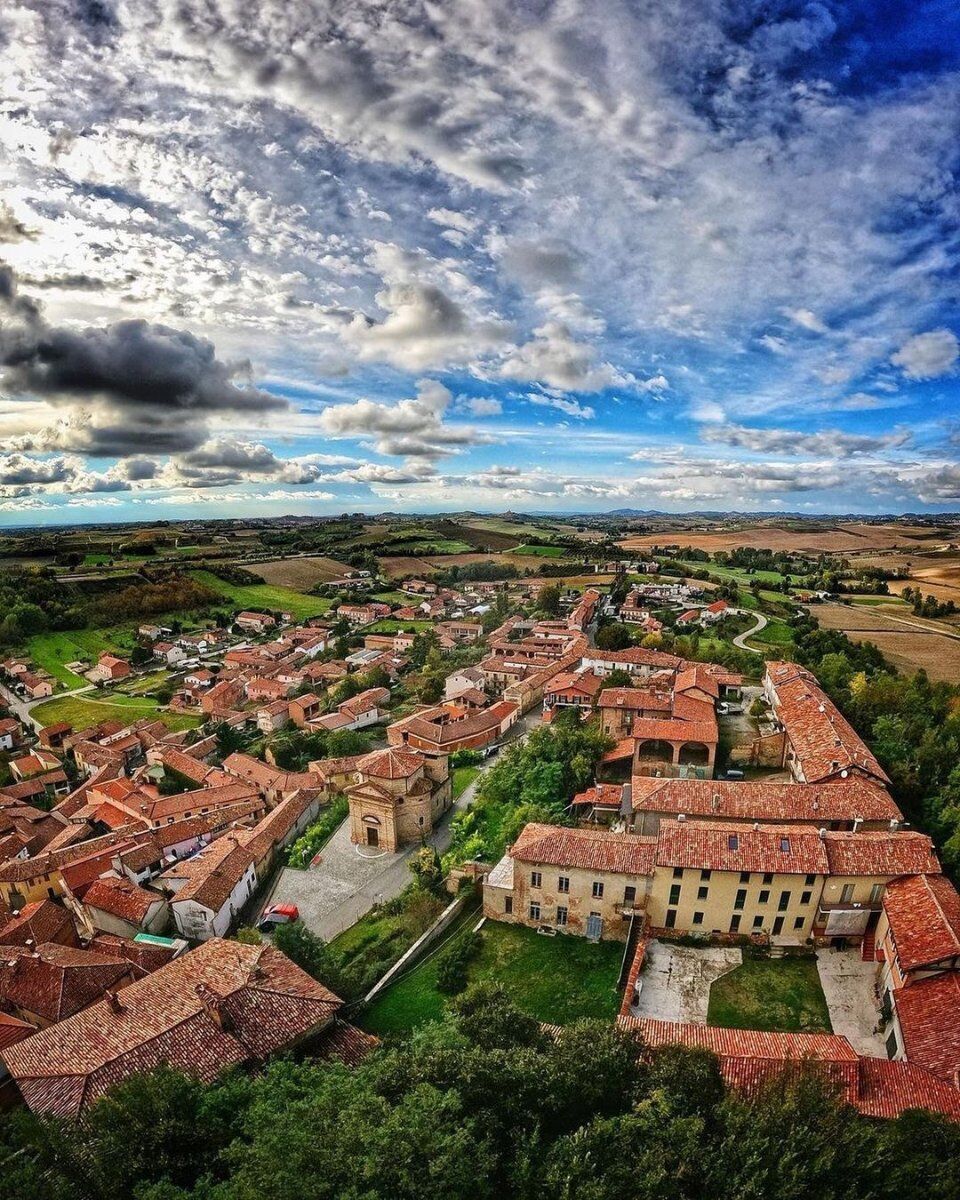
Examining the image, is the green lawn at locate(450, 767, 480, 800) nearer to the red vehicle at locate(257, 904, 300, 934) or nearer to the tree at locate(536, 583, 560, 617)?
the red vehicle at locate(257, 904, 300, 934)

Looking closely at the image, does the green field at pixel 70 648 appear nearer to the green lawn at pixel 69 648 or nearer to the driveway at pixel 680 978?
the green lawn at pixel 69 648

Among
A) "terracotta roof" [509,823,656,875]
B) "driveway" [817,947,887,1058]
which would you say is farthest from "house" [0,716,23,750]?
"driveway" [817,947,887,1058]

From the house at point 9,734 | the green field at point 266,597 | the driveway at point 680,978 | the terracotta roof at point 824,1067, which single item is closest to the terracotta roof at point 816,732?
the driveway at point 680,978

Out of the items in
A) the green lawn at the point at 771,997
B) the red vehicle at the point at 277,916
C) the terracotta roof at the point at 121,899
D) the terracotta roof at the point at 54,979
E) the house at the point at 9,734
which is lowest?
the house at the point at 9,734

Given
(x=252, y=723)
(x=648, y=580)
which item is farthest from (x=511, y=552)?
(x=252, y=723)

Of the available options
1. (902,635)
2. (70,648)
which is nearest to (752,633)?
(902,635)
